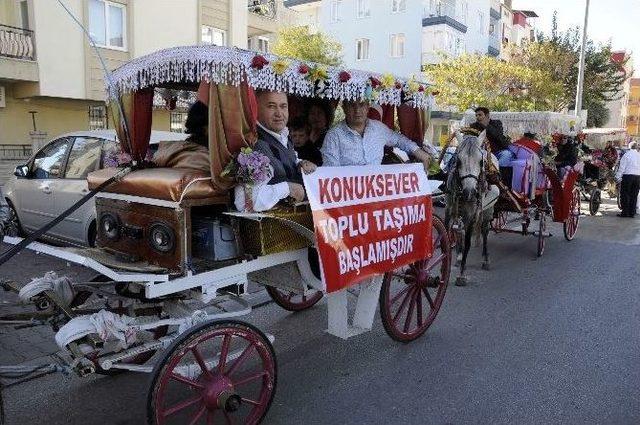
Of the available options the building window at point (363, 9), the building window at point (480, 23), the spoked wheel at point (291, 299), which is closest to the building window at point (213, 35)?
the spoked wheel at point (291, 299)

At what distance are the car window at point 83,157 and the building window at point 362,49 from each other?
31.0 metres

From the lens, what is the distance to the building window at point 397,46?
34406mm

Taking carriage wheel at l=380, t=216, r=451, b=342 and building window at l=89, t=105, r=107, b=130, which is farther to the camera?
building window at l=89, t=105, r=107, b=130

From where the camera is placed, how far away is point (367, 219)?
13.1 ft

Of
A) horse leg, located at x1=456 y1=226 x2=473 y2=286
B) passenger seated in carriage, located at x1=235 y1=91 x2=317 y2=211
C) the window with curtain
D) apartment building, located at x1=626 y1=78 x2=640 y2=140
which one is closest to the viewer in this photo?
passenger seated in carriage, located at x1=235 y1=91 x2=317 y2=211

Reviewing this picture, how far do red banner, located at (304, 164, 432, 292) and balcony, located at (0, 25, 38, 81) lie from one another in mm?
13061

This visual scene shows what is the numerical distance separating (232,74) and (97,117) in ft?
51.8

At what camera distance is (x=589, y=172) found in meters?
14.7

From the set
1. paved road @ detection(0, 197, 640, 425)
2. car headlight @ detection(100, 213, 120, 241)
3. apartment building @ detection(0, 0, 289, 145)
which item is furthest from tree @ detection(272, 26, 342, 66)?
car headlight @ detection(100, 213, 120, 241)

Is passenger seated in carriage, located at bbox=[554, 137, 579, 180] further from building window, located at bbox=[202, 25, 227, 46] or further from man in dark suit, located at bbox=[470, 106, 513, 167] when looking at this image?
building window, located at bbox=[202, 25, 227, 46]

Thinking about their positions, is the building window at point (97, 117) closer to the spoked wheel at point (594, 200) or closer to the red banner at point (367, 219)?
the spoked wheel at point (594, 200)

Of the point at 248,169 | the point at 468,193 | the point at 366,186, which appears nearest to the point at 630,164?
the point at 468,193

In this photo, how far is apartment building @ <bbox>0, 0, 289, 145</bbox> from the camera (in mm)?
14250

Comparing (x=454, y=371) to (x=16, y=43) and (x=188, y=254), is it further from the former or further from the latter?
(x=16, y=43)
